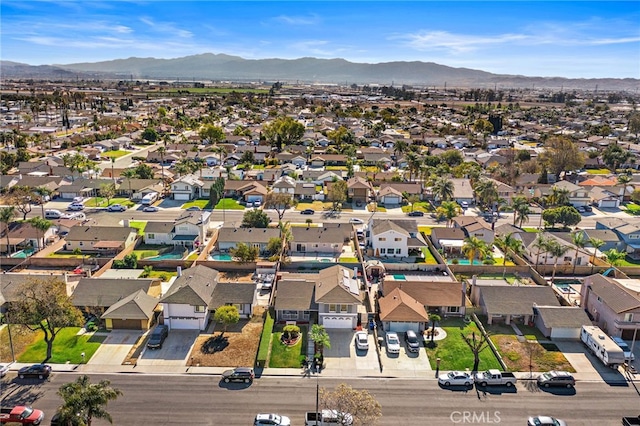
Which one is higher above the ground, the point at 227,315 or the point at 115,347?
the point at 227,315

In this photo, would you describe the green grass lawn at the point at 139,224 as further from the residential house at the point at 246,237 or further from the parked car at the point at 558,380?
the parked car at the point at 558,380

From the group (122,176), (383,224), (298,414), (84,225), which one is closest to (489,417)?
(298,414)

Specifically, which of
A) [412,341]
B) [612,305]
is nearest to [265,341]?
[412,341]

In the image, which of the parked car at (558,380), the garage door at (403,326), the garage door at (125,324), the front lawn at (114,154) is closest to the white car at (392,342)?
the garage door at (403,326)

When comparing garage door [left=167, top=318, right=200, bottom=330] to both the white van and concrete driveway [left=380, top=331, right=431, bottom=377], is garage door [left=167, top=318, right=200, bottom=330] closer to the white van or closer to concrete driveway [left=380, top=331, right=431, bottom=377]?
concrete driveway [left=380, top=331, right=431, bottom=377]

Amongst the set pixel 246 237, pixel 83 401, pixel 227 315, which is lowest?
pixel 227 315

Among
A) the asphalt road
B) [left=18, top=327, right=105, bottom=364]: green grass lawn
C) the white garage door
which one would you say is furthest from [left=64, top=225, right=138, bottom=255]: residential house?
the asphalt road

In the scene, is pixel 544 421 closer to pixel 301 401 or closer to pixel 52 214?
pixel 301 401
